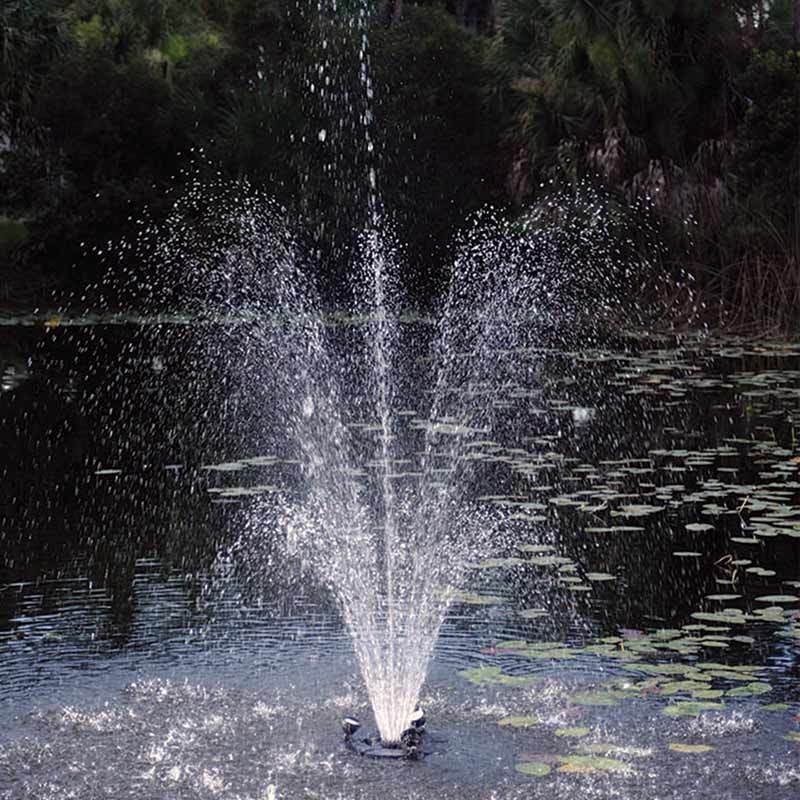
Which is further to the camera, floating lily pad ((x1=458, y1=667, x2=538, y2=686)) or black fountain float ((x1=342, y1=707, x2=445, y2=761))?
floating lily pad ((x1=458, y1=667, x2=538, y2=686))

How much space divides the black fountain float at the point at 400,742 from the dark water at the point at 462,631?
5 cm

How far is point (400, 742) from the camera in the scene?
479 cm

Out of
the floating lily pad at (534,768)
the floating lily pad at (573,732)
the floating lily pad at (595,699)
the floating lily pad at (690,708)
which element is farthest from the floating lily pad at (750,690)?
the floating lily pad at (534,768)

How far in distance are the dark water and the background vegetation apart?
891 cm

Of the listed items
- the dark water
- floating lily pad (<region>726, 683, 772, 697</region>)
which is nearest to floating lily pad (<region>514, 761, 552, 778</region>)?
the dark water

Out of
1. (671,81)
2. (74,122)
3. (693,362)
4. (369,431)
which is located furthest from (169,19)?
(369,431)

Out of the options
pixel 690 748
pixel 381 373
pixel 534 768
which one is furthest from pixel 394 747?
pixel 381 373

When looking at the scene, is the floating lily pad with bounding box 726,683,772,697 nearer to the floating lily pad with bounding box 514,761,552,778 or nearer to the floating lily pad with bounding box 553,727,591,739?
the floating lily pad with bounding box 553,727,591,739

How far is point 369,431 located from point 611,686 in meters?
6.30

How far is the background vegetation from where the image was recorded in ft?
64.8

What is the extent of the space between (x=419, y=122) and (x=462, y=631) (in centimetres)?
1845

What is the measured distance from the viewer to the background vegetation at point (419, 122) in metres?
19.8

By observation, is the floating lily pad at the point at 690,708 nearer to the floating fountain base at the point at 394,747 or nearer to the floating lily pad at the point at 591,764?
the floating lily pad at the point at 591,764

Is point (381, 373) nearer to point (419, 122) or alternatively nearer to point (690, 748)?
point (419, 122)
